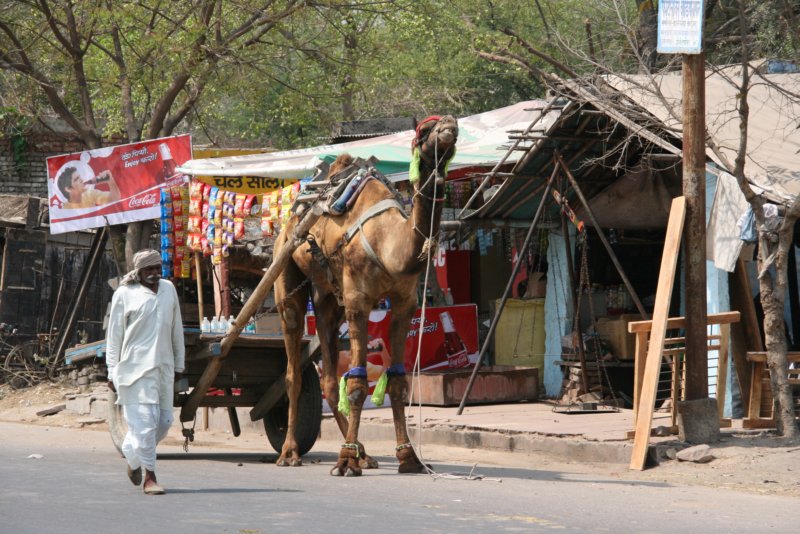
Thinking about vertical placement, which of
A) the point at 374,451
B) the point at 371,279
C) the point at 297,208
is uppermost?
the point at 297,208

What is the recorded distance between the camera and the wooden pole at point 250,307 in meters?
10.3

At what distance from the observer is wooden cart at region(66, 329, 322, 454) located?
10.5m

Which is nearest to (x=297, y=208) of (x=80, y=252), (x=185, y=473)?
(x=185, y=473)

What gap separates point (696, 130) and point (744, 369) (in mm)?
2908

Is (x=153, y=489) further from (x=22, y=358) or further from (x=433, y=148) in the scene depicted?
(x=22, y=358)

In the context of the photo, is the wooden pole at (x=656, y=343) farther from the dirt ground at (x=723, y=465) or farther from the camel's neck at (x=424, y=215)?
the camel's neck at (x=424, y=215)

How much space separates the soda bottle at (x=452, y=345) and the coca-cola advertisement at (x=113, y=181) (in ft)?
15.5

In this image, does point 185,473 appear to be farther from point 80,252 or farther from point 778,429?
point 80,252

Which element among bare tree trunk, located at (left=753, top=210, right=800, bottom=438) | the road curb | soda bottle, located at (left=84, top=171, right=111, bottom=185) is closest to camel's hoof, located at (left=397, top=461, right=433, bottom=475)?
the road curb

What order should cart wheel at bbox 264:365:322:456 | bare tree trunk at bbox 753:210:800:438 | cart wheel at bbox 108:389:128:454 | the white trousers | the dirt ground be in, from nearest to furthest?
the white trousers, the dirt ground, cart wheel at bbox 108:389:128:454, bare tree trunk at bbox 753:210:800:438, cart wheel at bbox 264:365:322:456

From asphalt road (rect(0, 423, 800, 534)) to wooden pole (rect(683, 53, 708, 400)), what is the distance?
5.53 feet

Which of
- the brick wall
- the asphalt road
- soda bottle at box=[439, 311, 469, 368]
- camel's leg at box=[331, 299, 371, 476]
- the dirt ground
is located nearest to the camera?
the asphalt road

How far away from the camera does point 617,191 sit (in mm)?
15086

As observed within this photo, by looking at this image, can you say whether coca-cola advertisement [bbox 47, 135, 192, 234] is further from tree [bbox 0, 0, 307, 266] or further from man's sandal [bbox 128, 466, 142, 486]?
man's sandal [bbox 128, 466, 142, 486]
